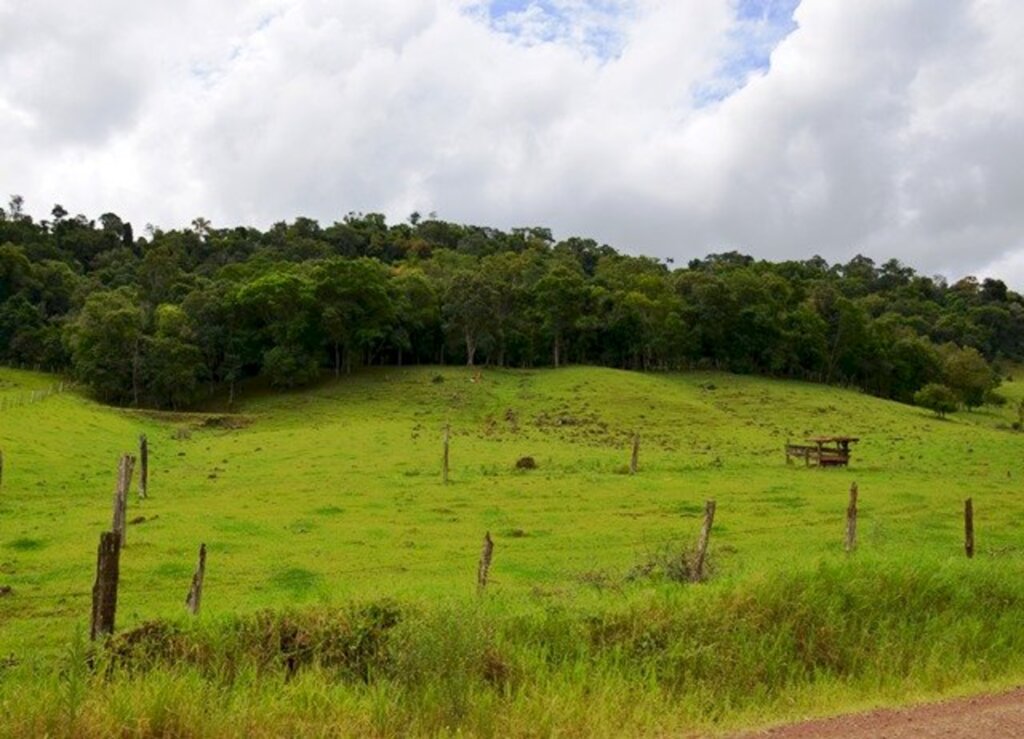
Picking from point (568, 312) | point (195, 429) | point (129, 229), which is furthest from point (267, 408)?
point (129, 229)

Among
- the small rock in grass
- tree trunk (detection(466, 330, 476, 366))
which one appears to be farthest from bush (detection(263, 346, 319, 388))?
the small rock in grass

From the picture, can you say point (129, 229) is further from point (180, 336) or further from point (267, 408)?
point (267, 408)

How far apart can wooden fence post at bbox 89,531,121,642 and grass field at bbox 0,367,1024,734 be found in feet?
2.78

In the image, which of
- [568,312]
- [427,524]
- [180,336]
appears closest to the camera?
[427,524]

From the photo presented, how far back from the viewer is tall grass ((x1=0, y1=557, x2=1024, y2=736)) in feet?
32.0

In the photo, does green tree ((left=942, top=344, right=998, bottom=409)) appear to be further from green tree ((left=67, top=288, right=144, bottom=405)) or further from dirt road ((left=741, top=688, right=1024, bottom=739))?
dirt road ((left=741, top=688, right=1024, bottom=739))

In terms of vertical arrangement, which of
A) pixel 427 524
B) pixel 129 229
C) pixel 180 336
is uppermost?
pixel 129 229

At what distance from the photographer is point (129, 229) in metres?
162

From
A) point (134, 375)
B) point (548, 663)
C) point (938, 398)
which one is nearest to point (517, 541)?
point (548, 663)

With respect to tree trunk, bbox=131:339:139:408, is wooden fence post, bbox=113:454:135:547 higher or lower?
lower

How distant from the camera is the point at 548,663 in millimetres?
11891

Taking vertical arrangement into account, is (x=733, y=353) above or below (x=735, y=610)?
above

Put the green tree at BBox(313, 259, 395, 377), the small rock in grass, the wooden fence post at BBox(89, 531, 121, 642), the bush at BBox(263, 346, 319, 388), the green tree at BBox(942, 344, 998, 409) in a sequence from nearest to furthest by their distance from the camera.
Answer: the wooden fence post at BBox(89, 531, 121, 642) → the small rock in grass → the bush at BBox(263, 346, 319, 388) → the green tree at BBox(313, 259, 395, 377) → the green tree at BBox(942, 344, 998, 409)

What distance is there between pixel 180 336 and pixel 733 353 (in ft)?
190
